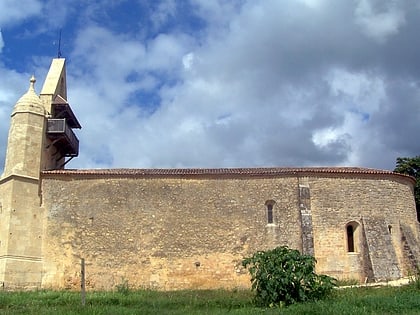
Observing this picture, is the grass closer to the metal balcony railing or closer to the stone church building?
the stone church building

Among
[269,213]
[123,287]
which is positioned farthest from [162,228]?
[269,213]

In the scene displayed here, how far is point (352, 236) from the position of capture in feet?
82.2

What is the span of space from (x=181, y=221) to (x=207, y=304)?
24.8 feet

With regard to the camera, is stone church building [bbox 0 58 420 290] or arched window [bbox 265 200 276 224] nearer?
stone church building [bbox 0 58 420 290]

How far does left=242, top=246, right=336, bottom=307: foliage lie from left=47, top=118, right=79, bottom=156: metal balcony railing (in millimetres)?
13694

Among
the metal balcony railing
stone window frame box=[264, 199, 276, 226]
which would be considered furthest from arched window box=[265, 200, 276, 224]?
the metal balcony railing

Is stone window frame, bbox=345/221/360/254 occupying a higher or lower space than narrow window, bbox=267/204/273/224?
lower

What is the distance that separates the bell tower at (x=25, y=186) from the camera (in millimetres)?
23188

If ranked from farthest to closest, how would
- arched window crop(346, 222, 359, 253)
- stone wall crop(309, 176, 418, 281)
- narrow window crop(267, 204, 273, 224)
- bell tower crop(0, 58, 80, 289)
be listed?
narrow window crop(267, 204, 273, 224) → arched window crop(346, 222, 359, 253) → stone wall crop(309, 176, 418, 281) → bell tower crop(0, 58, 80, 289)

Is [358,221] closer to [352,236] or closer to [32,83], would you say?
[352,236]

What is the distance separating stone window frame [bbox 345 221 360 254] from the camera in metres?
24.7

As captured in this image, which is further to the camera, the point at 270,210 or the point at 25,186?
the point at 270,210

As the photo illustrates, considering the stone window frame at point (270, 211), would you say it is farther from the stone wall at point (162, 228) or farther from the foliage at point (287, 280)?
the foliage at point (287, 280)

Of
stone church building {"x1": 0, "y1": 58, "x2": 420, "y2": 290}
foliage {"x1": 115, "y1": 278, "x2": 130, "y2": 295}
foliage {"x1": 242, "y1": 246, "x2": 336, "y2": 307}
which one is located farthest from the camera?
stone church building {"x1": 0, "y1": 58, "x2": 420, "y2": 290}
